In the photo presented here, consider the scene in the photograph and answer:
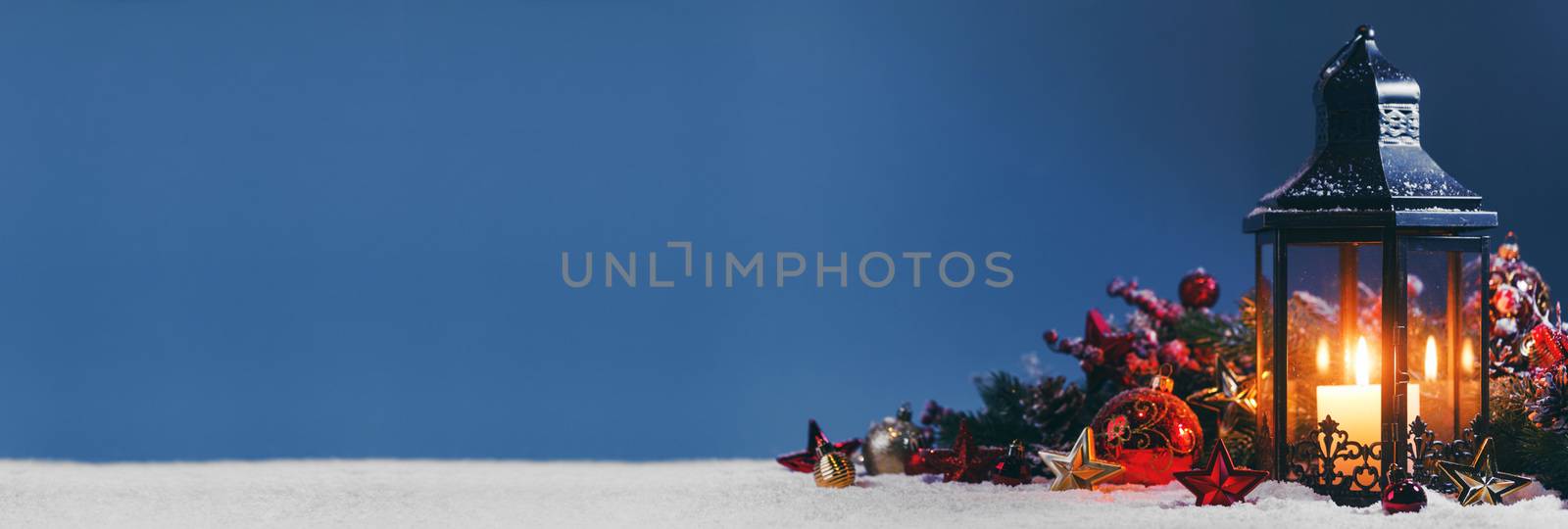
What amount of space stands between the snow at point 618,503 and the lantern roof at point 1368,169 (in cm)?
33

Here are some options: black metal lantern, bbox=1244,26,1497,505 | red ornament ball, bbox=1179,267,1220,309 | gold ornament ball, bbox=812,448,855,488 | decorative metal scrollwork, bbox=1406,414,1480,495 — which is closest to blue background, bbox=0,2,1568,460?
red ornament ball, bbox=1179,267,1220,309

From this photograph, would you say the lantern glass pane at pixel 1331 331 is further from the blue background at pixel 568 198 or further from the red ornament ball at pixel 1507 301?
the blue background at pixel 568 198

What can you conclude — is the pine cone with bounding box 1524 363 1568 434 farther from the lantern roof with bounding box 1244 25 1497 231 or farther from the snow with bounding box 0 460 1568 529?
the lantern roof with bounding box 1244 25 1497 231

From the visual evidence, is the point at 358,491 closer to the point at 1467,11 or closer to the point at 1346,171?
the point at 1346,171

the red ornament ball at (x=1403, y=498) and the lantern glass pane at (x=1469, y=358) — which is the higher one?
the lantern glass pane at (x=1469, y=358)

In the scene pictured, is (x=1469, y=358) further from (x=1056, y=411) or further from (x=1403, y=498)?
(x=1056, y=411)

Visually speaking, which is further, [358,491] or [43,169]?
[43,169]

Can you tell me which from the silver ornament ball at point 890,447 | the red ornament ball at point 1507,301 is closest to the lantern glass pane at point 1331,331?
the red ornament ball at point 1507,301

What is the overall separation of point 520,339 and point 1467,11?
1.84 m

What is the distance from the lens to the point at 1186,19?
2.51 metres

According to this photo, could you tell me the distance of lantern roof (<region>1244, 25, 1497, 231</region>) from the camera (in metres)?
1.57

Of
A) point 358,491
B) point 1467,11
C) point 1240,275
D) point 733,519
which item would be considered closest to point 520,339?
point 358,491

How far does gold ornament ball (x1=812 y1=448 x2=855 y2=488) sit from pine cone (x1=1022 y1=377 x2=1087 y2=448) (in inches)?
14.6

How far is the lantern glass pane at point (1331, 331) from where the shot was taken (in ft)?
5.39
